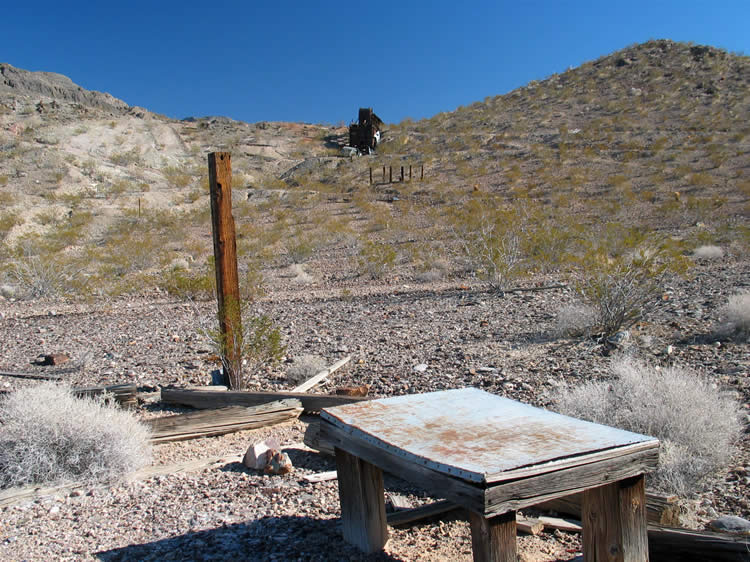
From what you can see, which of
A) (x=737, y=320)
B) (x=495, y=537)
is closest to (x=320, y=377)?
(x=495, y=537)

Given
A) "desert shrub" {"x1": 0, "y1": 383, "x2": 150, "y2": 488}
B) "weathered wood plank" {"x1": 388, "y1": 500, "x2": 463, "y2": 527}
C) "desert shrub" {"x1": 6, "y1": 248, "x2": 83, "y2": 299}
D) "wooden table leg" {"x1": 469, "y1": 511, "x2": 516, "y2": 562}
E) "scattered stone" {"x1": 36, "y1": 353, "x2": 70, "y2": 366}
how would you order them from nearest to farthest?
"wooden table leg" {"x1": 469, "y1": 511, "x2": 516, "y2": 562} → "weathered wood plank" {"x1": 388, "y1": 500, "x2": 463, "y2": 527} → "desert shrub" {"x1": 0, "y1": 383, "x2": 150, "y2": 488} → "scattered stone" {"x1": 36, "y1": 353, "x2": 70, "y2": 366} → "desert shrub" {"x1": 6, "y1": 248, "x2": 83, "y2": 299}

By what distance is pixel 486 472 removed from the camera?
2.19 metres

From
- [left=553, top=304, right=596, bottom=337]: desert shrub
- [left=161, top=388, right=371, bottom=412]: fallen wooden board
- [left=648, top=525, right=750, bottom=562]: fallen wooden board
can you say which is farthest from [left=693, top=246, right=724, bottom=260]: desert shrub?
[left=648, top=525, right=750, bottom=562]: fallen wooden board

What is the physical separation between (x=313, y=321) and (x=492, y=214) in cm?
1092

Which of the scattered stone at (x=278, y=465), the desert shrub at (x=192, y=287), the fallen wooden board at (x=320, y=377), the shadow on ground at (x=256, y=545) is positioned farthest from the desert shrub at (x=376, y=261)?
the shadow on ground at (x=256, y=545)

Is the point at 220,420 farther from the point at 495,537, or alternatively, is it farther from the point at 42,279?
the point at 42,279

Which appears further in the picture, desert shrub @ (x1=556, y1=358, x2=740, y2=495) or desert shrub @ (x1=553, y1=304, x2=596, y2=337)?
desert shrub @ (x1=553, y1=304, x2=596, y2=337)

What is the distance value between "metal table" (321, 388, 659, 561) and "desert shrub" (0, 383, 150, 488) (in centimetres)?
188

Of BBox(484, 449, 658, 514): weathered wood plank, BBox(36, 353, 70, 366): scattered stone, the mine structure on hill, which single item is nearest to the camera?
BBox(484, 449, 658, 514): weathered wood plank

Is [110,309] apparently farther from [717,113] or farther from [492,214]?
[717,113]

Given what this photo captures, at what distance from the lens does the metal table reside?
7.50ft

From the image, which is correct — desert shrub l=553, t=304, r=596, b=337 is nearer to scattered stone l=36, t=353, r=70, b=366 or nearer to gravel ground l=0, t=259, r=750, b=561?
gravel ground l=0, t=259, r=750, b=561

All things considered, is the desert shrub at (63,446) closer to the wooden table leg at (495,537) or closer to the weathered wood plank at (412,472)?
the weathered wood plank at (412,472)

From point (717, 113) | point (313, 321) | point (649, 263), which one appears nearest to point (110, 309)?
point (313, 321)
